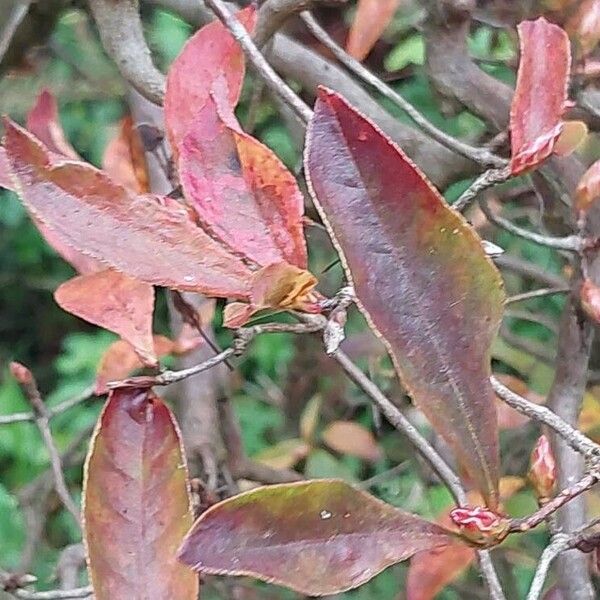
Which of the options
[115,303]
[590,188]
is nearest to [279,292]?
[115,303]

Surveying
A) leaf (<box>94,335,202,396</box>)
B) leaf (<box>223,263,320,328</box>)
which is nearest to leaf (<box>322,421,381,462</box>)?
leaf (<box>94,335,202,396</box>)

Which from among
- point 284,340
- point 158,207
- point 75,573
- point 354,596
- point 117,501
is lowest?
point 354,596

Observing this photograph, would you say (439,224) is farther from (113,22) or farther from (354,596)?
(354,596)

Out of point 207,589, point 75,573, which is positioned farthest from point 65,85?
point 75,573

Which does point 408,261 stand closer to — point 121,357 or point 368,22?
point 121,357

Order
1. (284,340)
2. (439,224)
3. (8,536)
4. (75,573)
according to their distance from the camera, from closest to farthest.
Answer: (439,224), (75,573), (8,536), (284,340)

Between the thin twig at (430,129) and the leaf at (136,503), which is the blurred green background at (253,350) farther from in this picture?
the leaf at (136,503)
